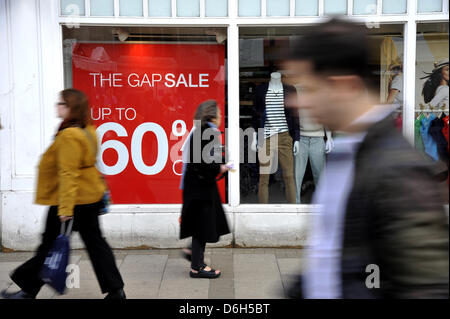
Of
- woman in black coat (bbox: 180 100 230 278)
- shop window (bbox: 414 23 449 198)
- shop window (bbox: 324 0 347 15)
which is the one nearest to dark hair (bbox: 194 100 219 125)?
woman in black coat (bbox: 180 100 230 278)

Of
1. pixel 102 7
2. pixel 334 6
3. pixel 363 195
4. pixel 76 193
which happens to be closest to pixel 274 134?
pixel 334 6

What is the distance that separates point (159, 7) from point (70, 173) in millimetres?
2981

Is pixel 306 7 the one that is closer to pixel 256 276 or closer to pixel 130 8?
pixel 130 8

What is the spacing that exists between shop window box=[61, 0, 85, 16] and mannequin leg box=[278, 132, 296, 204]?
9.57 feet

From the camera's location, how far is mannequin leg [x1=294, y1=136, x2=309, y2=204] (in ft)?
21.8

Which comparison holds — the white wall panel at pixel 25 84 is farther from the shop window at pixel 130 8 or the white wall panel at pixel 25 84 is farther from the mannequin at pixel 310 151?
the mannequin at pixel 310 151

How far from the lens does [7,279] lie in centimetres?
521

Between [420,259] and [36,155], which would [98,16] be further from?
[420,259]

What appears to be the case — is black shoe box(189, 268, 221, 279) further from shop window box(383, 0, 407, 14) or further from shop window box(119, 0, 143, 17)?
shop window box(383, 0, 407, 14)

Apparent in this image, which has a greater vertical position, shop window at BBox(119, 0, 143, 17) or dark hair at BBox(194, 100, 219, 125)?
shop window at BBox(119, 0, 143, 17)

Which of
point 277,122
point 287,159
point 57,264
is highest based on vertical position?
point 277,122

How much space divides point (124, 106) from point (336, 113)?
16.3 feet

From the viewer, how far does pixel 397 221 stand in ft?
5.05
